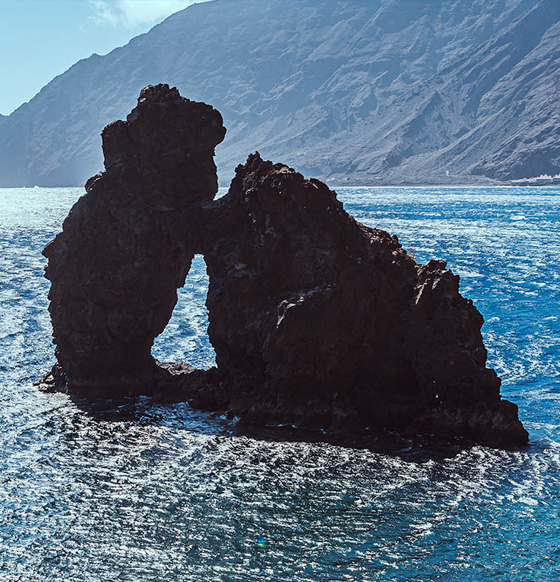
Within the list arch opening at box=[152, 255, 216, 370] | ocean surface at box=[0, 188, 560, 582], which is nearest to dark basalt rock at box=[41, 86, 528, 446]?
ocean surface at box=[0, 188, 560, 582]

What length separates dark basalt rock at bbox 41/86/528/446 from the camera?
96.9 ft

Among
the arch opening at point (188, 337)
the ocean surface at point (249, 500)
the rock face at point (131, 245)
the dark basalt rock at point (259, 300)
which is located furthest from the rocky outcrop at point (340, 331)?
the arch opening at point (188, 337)

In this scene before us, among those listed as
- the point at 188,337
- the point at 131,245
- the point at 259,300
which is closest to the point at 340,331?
the point at 259,300

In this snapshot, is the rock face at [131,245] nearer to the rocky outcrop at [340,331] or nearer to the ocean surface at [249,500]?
the ocean surface at [249,500]

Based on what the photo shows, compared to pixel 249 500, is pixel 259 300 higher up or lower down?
higher up

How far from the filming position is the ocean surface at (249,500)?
1923cm

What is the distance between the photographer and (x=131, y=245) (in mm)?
34719

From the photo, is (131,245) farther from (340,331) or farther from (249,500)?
(249,500)

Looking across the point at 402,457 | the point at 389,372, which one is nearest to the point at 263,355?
the point at 389,372

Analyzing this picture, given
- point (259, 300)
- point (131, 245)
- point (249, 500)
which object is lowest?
point (249, 500)

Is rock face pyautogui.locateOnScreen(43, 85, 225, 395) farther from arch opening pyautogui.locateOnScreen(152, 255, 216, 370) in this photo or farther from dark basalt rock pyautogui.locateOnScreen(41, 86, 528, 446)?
arch opening pyautogui.locateOnScreen(152, 255, 216, 370)

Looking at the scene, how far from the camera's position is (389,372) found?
1211 inches

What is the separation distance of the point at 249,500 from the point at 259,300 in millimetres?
11325

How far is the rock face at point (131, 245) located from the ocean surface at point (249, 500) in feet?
9.12
